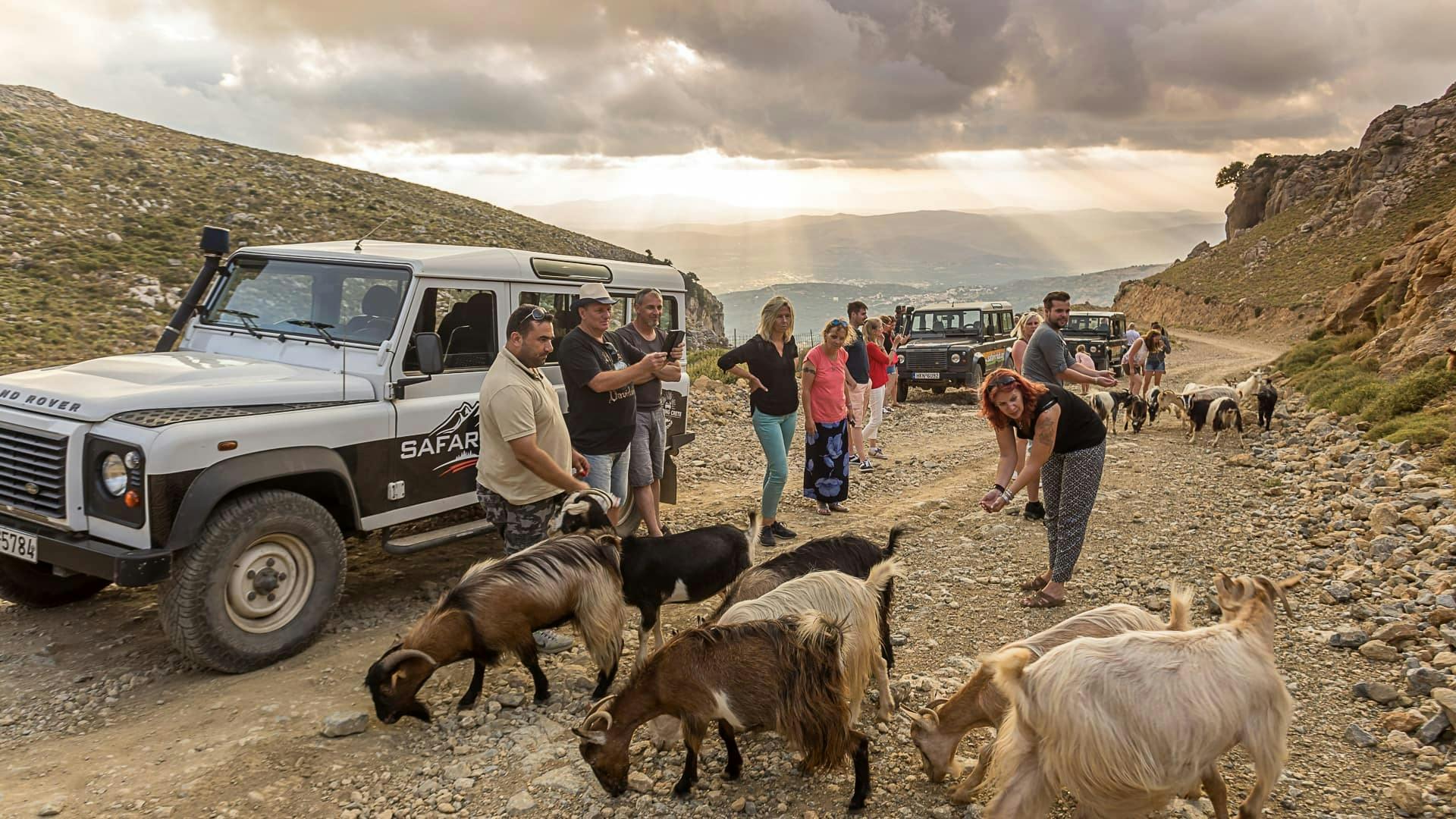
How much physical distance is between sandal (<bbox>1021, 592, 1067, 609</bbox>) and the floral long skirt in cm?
253

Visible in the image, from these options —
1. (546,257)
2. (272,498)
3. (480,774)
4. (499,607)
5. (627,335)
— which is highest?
(546,257)

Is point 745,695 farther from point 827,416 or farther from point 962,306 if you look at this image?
point 962,306

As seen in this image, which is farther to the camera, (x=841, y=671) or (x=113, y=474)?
(x=113, y=474)

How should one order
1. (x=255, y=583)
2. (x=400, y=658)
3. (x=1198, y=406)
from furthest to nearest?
(x=1198, y=406) < (x=255, y=583) < (x=400, y=658)

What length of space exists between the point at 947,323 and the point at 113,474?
55.9 ft

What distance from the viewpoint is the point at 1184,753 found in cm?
268

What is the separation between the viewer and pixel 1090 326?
73.1 ft

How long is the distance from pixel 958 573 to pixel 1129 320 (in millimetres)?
61976

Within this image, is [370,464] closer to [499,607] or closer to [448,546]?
[499,607]

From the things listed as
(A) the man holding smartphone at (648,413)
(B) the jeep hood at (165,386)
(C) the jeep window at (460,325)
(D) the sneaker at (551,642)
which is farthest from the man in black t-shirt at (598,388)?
(B) the jeep hood at (165,386)

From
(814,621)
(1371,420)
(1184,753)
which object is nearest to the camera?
(1184,753)

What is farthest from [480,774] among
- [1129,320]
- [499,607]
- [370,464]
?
[1129,320]

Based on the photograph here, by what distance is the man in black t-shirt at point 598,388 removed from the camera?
5320 millimetres

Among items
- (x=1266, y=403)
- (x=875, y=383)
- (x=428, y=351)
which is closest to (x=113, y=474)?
(x=428, y=351)
